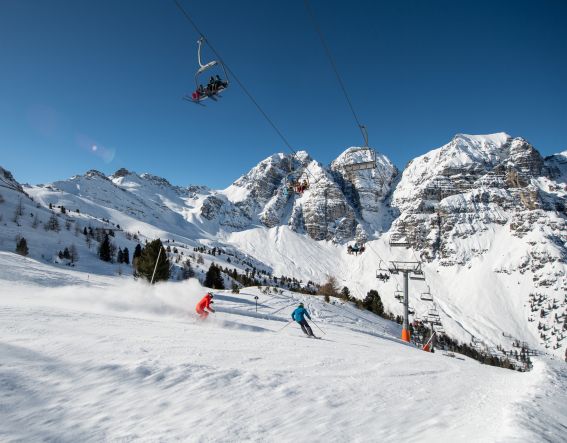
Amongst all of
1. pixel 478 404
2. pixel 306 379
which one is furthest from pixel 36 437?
pixel 478 404

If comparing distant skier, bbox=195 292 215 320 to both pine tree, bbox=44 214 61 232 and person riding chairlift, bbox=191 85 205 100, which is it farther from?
pine tree, bbox=44 214 61 232

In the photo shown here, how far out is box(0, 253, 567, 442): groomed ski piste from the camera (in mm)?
5230

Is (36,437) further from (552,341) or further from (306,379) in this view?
(552,341)

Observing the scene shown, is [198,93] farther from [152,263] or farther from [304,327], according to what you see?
[152,263]

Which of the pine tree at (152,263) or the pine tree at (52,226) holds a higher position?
the pine tree at (52,226)

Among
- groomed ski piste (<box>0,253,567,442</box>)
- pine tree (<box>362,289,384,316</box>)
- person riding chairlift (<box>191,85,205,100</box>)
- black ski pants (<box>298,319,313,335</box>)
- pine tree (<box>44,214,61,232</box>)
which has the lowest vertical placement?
groomed ski piste (<box>0,253,567,442</box>)

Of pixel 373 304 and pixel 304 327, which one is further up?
pixel 373 304

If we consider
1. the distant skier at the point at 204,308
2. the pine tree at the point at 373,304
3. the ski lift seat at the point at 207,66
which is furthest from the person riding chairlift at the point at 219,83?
the pine tree at the point at 373,304

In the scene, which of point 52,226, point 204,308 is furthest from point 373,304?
point 52,226

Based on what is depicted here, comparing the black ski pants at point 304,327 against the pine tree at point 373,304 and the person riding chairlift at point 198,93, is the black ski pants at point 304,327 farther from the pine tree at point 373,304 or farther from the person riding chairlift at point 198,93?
the pine tree at point 373,304

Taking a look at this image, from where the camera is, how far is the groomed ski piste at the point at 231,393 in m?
5.23

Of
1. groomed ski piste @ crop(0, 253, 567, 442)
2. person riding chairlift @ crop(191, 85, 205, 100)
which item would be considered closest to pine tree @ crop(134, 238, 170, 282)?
person riding chairlift @ crop(191, 85, 205, 100)

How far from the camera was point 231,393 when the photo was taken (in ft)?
22.1

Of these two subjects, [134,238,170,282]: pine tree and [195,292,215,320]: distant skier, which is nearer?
[195,292,215,320]: distant skier
